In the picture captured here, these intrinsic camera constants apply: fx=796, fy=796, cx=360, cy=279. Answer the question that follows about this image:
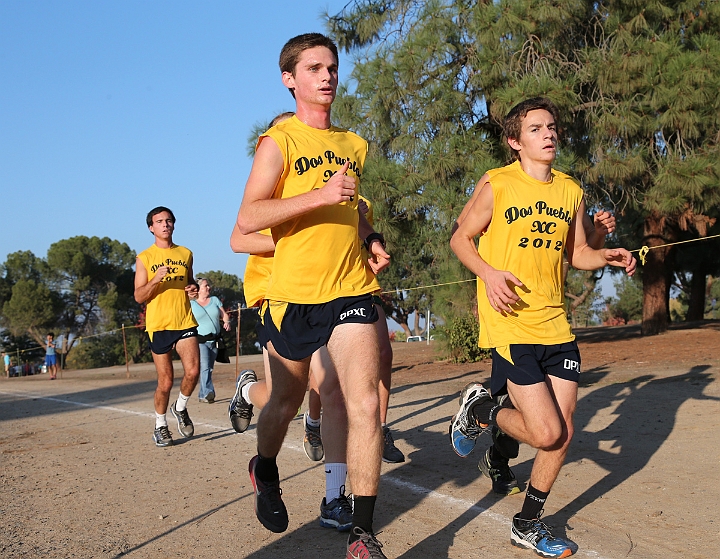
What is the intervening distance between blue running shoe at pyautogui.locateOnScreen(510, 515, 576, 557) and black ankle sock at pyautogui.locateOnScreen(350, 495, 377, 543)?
92cm

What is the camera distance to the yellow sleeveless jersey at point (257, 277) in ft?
17.4

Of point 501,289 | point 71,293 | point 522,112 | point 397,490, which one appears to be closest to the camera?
point 501,289

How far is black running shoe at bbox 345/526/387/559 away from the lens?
3377 mm

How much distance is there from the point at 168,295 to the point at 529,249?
189 inches

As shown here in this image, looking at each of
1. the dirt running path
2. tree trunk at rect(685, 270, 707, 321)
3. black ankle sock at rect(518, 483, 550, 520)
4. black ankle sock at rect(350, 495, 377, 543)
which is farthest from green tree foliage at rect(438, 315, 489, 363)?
tree trunk at rect(685, 270, 707, 321)

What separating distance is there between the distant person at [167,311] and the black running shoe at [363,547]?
491 centimetres

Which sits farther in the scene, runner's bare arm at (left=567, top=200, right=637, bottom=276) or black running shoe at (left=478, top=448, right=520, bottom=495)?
black running shoe at (left=478, top=448, right=520, bottom=495)

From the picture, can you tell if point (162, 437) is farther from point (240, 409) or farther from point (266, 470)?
point (266, 470)

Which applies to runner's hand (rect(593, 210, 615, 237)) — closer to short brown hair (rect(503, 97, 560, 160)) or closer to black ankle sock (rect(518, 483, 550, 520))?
short brown hair (rect(503, 97, 560, 160))

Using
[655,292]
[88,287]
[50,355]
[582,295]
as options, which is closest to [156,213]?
[655,292]

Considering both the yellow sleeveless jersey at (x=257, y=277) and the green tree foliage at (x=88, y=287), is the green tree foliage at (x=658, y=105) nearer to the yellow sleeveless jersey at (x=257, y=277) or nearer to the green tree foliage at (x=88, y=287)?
the yellow sleeveless jersey at (x=257, y=277)

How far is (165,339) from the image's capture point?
8148 millimetres

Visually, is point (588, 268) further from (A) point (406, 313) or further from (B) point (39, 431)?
(A) point (406, 313)

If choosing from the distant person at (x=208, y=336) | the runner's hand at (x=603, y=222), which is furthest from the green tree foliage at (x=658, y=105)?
the runner's hand at (x=603, y=222)
